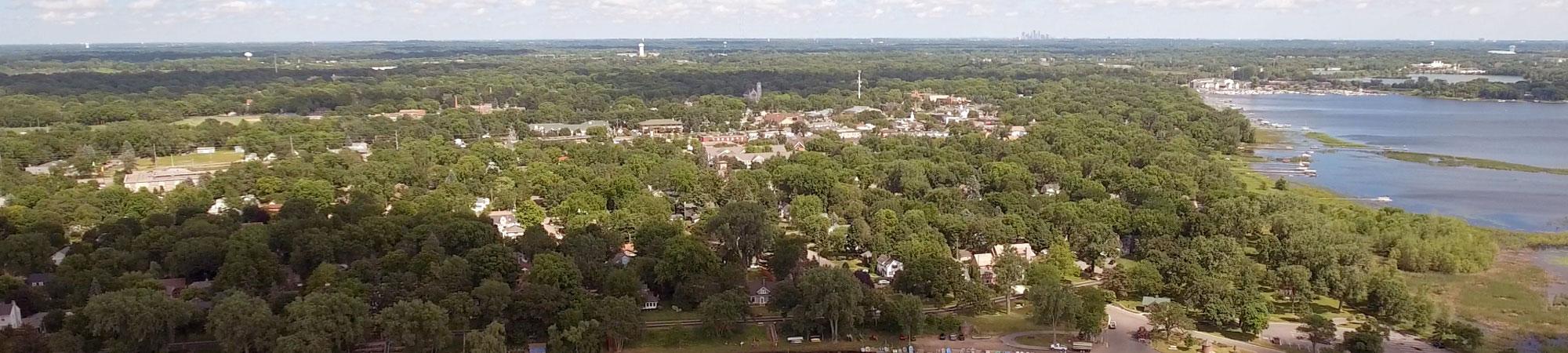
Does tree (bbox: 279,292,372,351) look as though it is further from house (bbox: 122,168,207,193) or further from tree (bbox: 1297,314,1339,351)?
house (bbox: 122,168,207,193)

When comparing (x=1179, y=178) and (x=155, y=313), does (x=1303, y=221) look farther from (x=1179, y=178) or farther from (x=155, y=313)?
(x=155, y=313)

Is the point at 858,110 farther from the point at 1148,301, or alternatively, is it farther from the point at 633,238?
the point at 1148,301

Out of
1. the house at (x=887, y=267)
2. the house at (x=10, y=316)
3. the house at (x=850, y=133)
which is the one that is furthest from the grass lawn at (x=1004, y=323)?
the house at (x=850, y=133)

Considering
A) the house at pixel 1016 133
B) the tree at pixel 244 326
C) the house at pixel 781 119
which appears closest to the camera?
the tree at pixel 244 326

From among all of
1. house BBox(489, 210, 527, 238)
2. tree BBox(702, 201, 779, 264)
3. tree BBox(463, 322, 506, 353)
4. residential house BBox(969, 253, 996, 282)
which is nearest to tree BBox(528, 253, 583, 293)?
tree BBox(463, 322, 506, 353)

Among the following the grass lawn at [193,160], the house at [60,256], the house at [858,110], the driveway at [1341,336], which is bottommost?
the driveway at [1341,336]

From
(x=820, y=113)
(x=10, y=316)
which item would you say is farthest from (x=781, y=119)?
(x=10, y=316)

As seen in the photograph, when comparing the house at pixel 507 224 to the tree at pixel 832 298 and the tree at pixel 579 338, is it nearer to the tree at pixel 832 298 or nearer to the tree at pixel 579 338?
the tree at pixel 579 338

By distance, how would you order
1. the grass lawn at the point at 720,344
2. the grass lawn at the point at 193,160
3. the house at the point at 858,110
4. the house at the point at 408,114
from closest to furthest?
the grass lawn at the point at 720,344
the grass lawn at the point at 193,160
the house at the point at 408,114
the house at the point at 858,110
